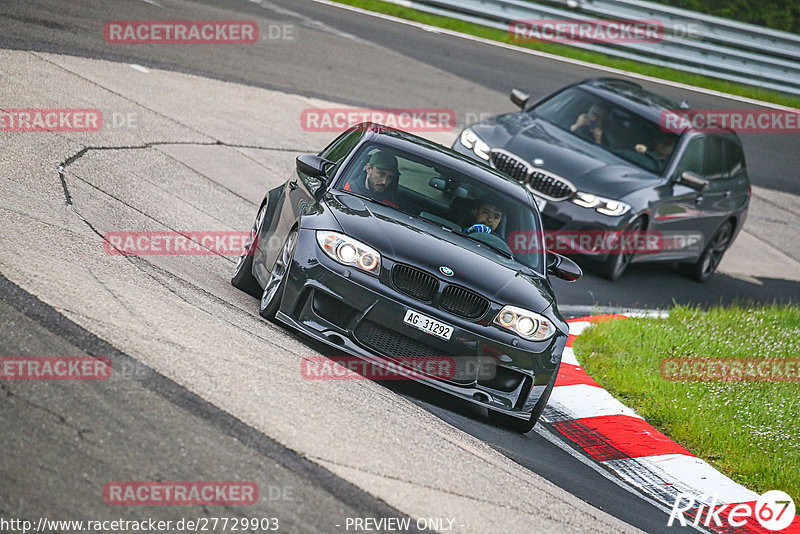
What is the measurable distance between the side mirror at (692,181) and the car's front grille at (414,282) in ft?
22.8

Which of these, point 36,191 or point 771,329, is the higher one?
point 36,191

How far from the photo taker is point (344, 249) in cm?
675

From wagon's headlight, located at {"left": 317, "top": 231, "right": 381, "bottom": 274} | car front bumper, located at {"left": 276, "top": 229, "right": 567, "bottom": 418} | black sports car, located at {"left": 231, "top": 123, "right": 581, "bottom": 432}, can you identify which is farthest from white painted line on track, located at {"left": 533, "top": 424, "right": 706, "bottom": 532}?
wagon's headlight, located at {"left": 317, "top": 231, "right": 381, "bottom": 274}

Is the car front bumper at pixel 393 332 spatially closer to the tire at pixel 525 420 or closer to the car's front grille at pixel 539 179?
the tire at pixel 525 420

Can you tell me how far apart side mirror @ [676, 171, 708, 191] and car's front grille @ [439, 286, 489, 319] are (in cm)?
677

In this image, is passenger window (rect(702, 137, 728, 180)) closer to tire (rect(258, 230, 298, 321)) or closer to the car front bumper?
the car front bumper

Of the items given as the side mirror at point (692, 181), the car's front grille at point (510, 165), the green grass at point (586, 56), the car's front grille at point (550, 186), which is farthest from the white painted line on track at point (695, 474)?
the green grass at point (586, 56)

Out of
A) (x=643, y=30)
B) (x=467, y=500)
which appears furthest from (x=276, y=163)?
(x=643, y=30)

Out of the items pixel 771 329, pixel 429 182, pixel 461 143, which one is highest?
pixel 429 182

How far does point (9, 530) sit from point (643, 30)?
77.8 ft

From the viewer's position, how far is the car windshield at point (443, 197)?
7.68 metres

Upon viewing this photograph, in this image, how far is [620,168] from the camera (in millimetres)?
12469

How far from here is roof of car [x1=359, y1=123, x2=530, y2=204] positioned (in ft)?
26.6

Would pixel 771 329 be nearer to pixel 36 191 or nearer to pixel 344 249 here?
pixel 344 249
